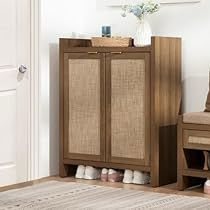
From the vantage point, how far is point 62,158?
565 cm

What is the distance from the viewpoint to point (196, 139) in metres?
4.91

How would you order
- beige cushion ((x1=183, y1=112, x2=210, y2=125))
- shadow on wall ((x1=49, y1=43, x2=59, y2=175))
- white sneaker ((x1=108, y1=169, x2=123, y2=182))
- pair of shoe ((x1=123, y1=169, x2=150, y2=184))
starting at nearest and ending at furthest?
beige cushion ((x1=183, y1=112, x2=210, y2=125))
pair of shoe ((x1=123, y1=169, x2=150, y2=184))
white sneaker ((x1=108, y1=169, x2=123, y2=182))
shadow on wall ((x1=49, y1=43, x2=59, y2=175))

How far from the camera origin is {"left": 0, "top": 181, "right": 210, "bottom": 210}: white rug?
4.36 metres

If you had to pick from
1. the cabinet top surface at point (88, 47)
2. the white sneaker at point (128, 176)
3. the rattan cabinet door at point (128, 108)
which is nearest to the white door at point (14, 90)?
the cabinet top surface at point (88, 47)

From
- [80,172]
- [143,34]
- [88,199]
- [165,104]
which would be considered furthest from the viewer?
[80,172]

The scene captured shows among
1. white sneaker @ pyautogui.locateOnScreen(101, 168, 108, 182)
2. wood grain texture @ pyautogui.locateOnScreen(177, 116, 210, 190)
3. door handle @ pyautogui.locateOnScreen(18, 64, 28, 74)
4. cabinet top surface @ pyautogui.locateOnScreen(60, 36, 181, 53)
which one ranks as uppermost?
cabinet top surface @ pyautogui.locateOnScreen(60, 36, 181, 53)

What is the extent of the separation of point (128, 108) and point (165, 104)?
29 cm

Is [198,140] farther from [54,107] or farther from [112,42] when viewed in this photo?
[54,107]

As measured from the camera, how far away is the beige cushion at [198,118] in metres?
4.84

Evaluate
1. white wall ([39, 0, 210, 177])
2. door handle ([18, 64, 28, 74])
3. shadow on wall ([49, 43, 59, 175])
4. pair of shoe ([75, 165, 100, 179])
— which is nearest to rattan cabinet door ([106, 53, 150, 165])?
pair of shoe ([75, 165, 100, 179])

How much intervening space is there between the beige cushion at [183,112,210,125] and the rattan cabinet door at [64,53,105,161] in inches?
30.2

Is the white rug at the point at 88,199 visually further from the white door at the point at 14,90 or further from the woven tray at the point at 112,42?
the woven tray at the point at 112,42

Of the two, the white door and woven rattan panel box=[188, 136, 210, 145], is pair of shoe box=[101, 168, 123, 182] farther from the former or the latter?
woven rattan panel box=[188, 136, 210, 145]

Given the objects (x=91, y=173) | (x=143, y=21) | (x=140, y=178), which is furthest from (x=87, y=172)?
(x=143, y=21)
